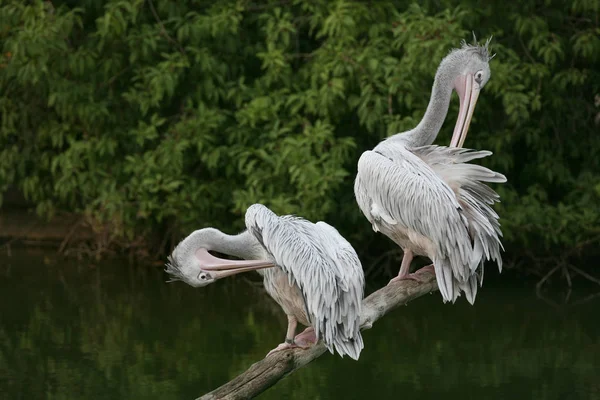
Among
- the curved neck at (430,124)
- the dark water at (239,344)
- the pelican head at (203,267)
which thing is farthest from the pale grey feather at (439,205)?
the dark water at (239,344)

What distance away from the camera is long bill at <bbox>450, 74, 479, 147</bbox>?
523 centimetres

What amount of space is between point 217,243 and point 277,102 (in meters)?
4.78

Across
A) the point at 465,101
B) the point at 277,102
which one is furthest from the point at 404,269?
the point at 277,102

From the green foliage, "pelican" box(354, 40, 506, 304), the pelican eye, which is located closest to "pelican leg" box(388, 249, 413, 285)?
"pelican" box(354, 40, 506, 304)

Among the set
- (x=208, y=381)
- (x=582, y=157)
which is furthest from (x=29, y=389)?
(x=582, y=157)

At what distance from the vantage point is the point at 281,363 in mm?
4215

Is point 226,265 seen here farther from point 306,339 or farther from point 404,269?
point 404,269

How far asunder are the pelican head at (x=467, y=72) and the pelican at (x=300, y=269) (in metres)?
1.03

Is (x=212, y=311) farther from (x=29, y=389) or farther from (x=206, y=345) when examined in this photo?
(x=29, y=389)

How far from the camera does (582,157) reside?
1020 centimetres

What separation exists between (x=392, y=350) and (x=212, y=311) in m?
1.70

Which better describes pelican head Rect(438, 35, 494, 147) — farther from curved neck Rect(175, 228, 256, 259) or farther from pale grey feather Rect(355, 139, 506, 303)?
curved neck Rect(175, 228, 256, 259)

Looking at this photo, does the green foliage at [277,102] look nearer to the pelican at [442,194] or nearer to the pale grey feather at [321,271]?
the pelican at [442,194]

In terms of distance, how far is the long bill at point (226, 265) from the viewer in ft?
14.5
